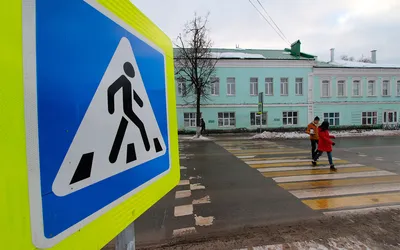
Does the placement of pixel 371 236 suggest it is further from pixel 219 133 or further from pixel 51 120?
pixel 219 133

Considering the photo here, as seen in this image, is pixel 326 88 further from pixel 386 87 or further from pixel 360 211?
pixel 360 211

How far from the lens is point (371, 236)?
3107 mm

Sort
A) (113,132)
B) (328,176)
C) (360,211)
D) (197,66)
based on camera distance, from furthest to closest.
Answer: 1. (197,66)
2. (328,176)
3. (360,211)
4. (113,132)

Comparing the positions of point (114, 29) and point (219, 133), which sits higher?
point (114, 29)

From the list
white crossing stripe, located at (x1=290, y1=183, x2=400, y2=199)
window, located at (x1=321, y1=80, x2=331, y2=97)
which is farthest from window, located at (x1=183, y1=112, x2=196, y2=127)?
white crossing stripe, located at (x1=290, y1=183, x2=400, y2=199)

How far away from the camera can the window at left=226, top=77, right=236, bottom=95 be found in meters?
23.8

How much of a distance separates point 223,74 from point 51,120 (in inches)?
938

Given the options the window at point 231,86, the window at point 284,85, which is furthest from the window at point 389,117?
the window at point 231,86

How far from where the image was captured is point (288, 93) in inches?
950

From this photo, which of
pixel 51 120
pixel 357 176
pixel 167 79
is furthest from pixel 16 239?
pixel 357 176

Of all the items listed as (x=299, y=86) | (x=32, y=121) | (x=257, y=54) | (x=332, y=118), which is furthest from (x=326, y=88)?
(x=32, y=121)

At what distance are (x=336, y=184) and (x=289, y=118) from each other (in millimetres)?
20129

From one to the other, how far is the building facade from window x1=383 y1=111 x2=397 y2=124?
0.92 ft

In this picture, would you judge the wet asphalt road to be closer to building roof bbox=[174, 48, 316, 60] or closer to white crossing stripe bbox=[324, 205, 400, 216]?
white crossing stripe bbox=[324, 205, 400, 216]
